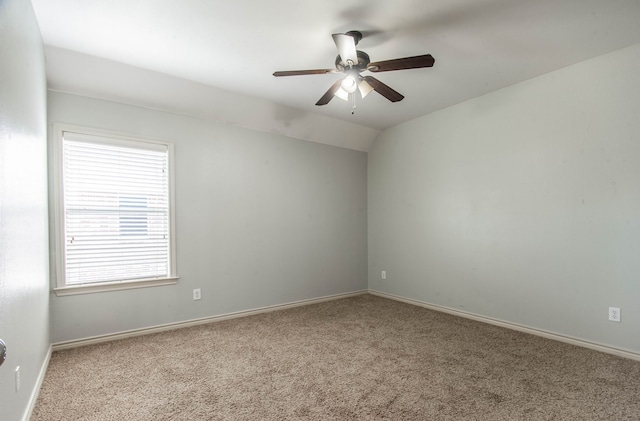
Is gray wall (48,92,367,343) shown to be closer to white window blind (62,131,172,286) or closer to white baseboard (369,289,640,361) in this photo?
white window blind (62,131,172,286)

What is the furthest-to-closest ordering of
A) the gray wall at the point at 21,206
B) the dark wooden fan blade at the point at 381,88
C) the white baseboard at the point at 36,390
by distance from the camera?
the dark wooden fan blade at the point at 381,88 → the white baseboard at the point at 36,390 → the gray wall at the point at 21,206

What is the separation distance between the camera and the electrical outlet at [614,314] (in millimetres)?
2639

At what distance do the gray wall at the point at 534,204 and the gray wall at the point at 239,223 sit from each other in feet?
2.88

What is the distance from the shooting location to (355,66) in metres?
2.38

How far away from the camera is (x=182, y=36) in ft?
7.93

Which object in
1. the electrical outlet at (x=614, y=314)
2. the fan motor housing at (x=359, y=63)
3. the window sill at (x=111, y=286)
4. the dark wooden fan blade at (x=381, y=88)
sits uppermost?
the fan motor housing at (x=359, y=63)

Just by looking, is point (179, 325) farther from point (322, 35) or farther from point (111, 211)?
point (322, 35)

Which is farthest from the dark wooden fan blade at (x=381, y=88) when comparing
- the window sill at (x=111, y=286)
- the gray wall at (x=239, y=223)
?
the window sill at (x=111, y=286)

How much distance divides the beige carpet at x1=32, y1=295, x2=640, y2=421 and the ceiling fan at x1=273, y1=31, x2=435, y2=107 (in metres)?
2.21

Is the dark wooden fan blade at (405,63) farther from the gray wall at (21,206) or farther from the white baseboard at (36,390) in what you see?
the white baseboard at (36,390)

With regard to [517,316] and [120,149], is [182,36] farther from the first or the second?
[517,316]

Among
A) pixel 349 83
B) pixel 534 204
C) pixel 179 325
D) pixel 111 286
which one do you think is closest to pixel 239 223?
pixel 179 325

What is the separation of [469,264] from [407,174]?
1.47 m

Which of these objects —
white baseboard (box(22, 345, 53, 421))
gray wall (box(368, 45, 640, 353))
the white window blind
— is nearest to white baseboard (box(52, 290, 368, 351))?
white baseboard (box(22, 345, 53, 421))
